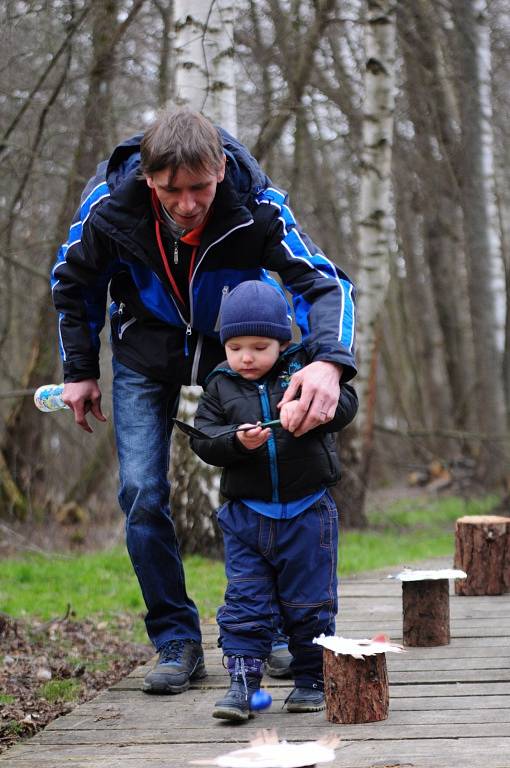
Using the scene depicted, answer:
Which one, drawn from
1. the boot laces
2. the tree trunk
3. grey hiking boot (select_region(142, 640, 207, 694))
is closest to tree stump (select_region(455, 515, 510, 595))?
grey hiking boot (select_region(142, 640, 207, 694))

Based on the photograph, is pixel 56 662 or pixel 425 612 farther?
pixel 56 662

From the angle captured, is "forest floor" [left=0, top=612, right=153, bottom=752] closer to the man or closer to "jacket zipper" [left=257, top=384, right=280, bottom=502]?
the man

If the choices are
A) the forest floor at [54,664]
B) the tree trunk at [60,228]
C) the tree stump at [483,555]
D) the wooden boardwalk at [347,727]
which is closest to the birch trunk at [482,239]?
the tree trunk at [60,228]

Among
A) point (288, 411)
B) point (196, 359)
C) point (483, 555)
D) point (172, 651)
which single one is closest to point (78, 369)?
point (196, 359)

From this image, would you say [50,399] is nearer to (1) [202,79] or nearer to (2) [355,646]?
(2) [355,646]

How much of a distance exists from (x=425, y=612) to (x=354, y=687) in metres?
1.30

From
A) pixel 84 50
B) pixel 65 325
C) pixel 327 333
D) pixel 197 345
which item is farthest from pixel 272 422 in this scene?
pixel 84 50

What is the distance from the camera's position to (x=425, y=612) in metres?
4.98

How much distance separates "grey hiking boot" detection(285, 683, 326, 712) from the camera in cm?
397

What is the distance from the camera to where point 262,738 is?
3.00 m

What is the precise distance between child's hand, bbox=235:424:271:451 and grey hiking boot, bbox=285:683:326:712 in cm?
93

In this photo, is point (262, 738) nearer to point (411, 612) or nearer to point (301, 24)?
point (411, 612)

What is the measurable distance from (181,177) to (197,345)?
0.82m

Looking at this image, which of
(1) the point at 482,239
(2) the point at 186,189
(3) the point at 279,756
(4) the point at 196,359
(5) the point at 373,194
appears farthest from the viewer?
(1) the point at 482,239
